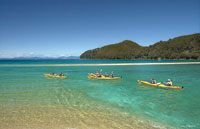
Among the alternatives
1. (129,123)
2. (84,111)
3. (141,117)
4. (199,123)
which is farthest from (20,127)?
(199,123)

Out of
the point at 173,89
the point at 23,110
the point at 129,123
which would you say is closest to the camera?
the point at 129,123

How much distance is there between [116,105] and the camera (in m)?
15.7

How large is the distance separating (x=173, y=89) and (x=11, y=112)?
72.0 ft

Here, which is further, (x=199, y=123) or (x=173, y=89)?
(x=173, y=89)

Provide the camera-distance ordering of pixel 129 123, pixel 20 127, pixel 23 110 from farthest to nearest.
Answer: pixel 23 110, pixel 129 123, pixel 20 127

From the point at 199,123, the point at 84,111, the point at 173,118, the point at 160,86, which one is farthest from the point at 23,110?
the point at 160,86

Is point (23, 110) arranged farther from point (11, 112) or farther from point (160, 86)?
point (160, 86)

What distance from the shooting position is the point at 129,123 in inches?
426

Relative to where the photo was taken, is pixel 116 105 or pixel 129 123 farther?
pixel 116 105

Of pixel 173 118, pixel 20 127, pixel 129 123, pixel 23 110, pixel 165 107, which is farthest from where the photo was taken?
pixel 165 107

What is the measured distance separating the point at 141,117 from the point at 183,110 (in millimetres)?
4766

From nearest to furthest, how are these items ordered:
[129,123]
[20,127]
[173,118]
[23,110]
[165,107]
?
1. [20,127]
2. [129,123]
3. [173,118]
4. [23,110]
5. [165,107]

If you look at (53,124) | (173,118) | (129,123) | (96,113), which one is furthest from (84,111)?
(173,118)

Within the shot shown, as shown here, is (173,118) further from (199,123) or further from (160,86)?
(160,86)
